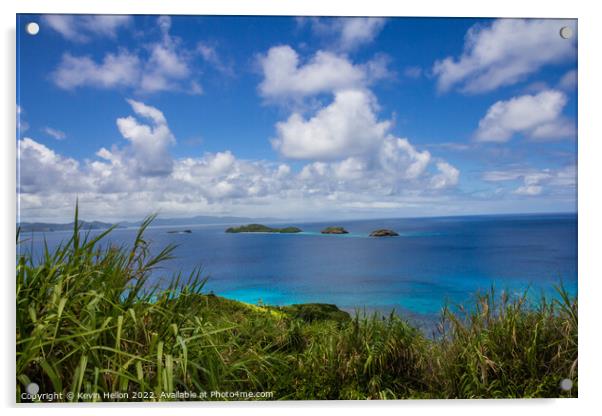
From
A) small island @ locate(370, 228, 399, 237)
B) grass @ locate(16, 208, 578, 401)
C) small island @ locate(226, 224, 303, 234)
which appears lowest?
grass @ locate(16, 208, 578, 401)

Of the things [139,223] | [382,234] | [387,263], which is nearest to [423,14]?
[382,234]

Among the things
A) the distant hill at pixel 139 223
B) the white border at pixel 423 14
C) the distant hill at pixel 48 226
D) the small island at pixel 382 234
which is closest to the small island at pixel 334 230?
the small island at pixel 382 234

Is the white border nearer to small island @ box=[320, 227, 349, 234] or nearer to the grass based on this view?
the grass

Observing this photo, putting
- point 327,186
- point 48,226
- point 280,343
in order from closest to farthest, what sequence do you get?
point 48,226, point 280,343, point 327,186

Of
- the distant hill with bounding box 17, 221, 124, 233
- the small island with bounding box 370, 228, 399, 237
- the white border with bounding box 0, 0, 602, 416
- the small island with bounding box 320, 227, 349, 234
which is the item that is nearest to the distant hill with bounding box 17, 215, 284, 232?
the distant hill with bounding box 17, 221, 124, 233

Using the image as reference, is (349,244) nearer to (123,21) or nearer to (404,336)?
(404,336)

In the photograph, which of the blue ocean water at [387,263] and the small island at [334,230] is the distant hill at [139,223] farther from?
the small island at [334,230]

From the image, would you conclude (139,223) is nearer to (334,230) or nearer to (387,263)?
(334,230)
